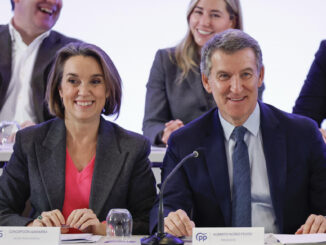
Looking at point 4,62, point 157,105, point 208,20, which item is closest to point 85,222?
point 157,105

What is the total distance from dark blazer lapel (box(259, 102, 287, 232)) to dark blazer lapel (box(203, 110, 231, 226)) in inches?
6.8

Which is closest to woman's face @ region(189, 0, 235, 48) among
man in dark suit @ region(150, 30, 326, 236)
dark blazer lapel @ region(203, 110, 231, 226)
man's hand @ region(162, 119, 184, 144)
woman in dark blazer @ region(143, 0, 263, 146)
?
woman in dark blazer @ region(143, 0, 263, 146)

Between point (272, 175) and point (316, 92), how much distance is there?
4.09 ft

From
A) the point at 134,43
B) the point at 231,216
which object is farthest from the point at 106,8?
the point at 231,216

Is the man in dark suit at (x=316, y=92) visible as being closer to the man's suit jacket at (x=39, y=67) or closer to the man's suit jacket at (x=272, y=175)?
the man's suit jacket at (x=272, y=175)

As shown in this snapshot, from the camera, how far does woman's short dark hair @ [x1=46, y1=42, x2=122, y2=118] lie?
266 centimetres

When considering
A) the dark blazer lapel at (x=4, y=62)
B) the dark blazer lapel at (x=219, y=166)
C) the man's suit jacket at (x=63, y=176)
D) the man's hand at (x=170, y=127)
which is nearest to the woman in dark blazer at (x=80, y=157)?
the man's suit jacket at (x=63, y=176)

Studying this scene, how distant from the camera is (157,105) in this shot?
12.4 feet

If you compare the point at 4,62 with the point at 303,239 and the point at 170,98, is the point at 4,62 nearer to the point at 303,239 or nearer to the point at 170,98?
the point at 170,98

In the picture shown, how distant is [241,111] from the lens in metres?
2.44

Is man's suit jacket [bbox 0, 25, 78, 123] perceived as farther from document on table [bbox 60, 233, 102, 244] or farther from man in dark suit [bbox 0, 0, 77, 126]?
document on table [bbox 60, 233, 102, 244]

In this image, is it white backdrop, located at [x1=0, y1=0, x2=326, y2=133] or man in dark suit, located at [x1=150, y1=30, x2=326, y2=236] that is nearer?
man in dark suit, located at [x1=150, y1=30, x2=326, y2=236]

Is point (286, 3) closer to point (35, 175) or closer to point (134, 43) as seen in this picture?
point (134, 43)

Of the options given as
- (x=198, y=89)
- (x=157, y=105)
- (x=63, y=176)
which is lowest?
(x=63, y=176)
